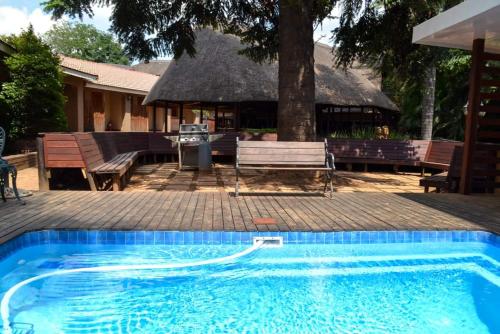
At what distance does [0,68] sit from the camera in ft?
43.8

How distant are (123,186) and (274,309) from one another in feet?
18.5

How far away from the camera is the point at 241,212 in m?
5.32

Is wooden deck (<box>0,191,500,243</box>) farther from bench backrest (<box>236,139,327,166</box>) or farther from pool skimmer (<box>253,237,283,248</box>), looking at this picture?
bench backrest (<box>236,139,327,166</box>)

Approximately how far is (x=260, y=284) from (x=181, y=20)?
880 centimetres

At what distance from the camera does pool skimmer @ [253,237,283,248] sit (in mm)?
4336

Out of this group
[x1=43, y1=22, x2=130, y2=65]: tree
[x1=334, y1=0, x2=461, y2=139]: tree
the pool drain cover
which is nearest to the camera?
the pool drain cover

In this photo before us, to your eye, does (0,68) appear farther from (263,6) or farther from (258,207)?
(258,207)

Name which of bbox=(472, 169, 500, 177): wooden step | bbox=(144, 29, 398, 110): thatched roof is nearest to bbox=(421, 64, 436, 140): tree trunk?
bbox=(144, 29, 398, 110): thatched roof

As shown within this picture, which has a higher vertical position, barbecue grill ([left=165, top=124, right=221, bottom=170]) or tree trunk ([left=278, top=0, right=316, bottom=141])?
tree trunk ([left=278, top=0, right=316, bottom=141])

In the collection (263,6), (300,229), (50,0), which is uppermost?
(263,6)

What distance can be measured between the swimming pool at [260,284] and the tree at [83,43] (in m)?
64.2

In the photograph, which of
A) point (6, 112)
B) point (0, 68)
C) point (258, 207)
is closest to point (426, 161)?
point (258, 207)

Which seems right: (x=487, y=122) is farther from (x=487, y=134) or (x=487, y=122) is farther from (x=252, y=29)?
(x=252, y=29)

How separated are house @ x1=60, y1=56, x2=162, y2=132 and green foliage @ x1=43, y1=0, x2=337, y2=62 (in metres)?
6.88
